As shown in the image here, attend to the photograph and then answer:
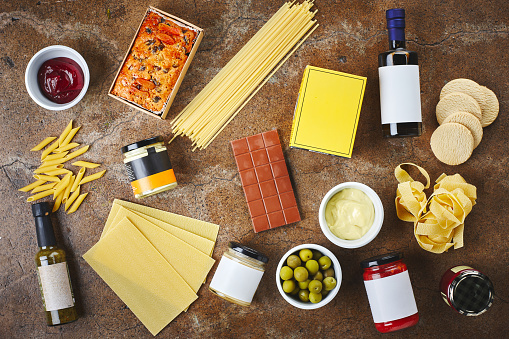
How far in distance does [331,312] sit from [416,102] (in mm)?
1000

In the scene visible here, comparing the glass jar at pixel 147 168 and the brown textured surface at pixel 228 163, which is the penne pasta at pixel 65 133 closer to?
the brown textured surface at pixel 228 163

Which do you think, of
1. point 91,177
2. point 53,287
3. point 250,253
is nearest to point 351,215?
point 250,253

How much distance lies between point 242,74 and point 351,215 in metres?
0.78

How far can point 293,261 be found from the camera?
1.40 metres

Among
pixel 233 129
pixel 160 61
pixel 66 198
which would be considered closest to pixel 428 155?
pixel 233 129

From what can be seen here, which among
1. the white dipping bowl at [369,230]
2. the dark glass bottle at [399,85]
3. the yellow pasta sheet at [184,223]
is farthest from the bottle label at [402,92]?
the yellow pasta sheet at [184,223]

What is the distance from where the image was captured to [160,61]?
145 centimetres

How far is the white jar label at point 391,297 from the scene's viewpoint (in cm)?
139

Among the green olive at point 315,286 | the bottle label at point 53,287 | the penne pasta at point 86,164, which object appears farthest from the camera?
the penne pasta at point 86,164

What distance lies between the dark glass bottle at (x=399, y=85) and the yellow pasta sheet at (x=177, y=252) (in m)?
1.01

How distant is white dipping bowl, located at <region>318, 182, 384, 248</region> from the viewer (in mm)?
1399

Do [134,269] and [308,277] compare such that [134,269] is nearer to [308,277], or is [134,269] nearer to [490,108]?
[308,277]

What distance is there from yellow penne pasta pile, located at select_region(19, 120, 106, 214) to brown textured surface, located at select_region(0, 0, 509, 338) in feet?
0.14

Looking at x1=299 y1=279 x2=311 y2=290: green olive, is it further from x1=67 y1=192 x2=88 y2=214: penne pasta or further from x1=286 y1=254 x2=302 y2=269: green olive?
x1=67 y1=192 x2=88 y2=214: penne pasta
